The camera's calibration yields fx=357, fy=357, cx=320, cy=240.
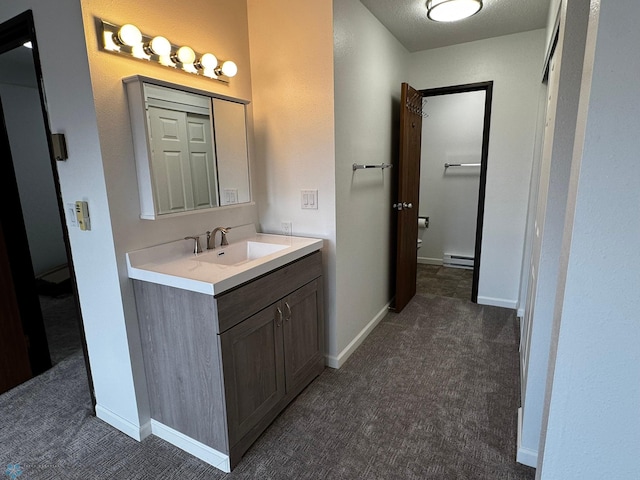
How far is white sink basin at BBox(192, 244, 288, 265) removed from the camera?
1966 mm

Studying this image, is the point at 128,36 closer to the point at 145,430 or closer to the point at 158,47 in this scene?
the point at 158,47

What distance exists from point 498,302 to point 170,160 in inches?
122

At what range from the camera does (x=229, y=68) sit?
2.01 m

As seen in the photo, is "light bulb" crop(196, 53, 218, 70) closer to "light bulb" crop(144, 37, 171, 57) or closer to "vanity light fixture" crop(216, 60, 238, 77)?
"vanity light fixture" crop(216, 60, 238, 77)

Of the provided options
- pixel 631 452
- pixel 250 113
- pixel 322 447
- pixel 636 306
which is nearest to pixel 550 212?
pixel 636 306

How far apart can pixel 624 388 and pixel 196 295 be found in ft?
4.57

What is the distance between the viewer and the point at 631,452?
0.82 metres

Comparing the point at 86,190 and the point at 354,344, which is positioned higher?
the point at 86,190

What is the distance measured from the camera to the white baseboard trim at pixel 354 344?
244 cm

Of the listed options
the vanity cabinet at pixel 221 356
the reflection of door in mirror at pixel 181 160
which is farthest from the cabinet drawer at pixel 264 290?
the reflection of door in mirror at pixel 181 160

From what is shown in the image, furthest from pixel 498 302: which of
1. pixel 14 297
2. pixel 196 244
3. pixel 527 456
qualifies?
pixel 14 297

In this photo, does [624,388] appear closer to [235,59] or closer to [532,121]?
[235,59]

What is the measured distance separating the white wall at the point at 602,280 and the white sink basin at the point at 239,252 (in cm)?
146

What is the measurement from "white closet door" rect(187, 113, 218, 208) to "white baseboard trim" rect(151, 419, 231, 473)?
1.15 meters
